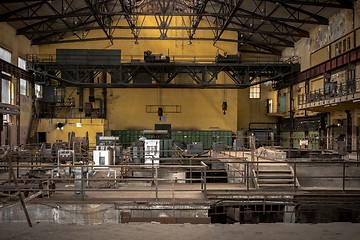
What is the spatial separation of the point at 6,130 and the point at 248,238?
3076 cm

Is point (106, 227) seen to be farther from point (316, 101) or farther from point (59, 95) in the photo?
point (59, 95)

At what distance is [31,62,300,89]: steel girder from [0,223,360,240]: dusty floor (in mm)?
31676

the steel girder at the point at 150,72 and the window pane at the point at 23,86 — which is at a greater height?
the steel girder at the point at 150,72

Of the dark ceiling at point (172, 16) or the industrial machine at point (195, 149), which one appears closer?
the industrial machine at point (195, 149)

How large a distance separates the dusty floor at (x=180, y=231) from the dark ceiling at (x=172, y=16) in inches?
907

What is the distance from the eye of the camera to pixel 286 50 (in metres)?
43.9

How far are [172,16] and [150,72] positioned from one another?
5.71 meters

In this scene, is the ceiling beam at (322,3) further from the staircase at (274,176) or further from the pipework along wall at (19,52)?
the pipework along wall at (19,52)

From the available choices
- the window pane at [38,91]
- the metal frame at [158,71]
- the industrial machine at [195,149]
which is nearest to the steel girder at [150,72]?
the metal frame at [158,71]

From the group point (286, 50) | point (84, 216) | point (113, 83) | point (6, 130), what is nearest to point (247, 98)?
point (286, 50)

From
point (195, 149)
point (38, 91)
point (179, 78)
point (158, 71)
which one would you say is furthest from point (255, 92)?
point (38, 91)

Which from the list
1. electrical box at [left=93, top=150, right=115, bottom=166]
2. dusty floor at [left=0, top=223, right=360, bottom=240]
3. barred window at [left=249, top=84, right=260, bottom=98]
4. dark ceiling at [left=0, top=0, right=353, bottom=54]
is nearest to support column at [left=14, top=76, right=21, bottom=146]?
dark ceiling at [left=0, top=0, right=353, bottom=54]

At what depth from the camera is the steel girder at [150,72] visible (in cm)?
3778

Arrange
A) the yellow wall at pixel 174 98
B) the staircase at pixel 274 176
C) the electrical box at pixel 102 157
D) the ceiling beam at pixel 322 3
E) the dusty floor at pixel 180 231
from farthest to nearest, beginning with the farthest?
the yellow wall at pixel 174 98
the ceiling beam at pixel 322 3
the electrical box at pixel 102 157
the staircase at pixel 274 176
the dusty floor at pixel 180 231
